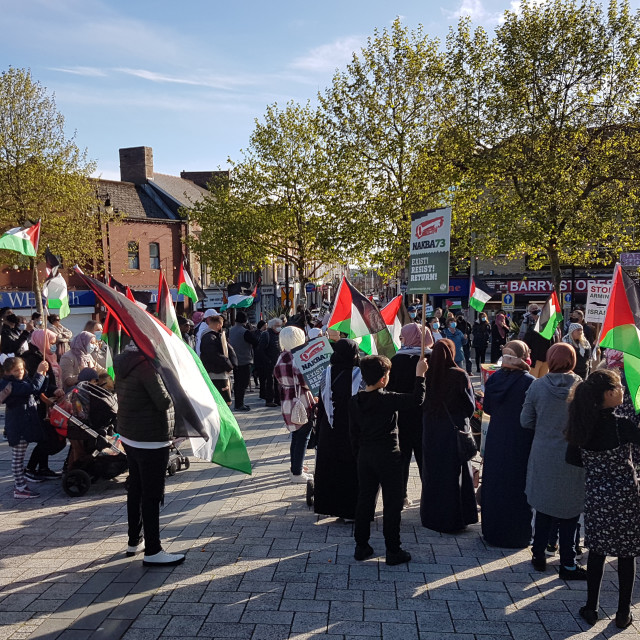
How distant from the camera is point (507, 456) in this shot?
529 centimetres

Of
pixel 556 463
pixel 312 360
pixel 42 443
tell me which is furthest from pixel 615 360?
pixel 42 443

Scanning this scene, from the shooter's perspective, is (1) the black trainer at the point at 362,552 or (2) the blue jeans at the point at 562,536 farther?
(1) the black trainer at the point at 362,552

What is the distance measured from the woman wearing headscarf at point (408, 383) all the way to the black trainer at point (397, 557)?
3.90 ft

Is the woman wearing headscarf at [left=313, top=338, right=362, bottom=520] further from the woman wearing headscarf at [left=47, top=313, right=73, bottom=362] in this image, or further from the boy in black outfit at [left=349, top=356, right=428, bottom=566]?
the woman wearing headscarf at [left=47, top=313, right=73, bottom=362]

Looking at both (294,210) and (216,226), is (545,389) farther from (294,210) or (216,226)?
(216,226)

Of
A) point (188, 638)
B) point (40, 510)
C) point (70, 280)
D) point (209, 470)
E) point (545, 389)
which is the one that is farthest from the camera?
point (70, 280)

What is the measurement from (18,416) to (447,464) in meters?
4.84

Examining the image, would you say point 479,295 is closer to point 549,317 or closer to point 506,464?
point 549,317

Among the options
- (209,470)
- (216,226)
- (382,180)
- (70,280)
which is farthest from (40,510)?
(70,280)

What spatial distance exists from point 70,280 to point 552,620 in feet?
112

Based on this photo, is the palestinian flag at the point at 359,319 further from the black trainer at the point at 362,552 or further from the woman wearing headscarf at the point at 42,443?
the woman wearing headscarf at the point at 42,443

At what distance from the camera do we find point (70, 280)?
34219mm

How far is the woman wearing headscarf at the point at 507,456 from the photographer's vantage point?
5234 mm

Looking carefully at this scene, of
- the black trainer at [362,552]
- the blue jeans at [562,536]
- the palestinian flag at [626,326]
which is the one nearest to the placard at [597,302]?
the palestinian flag at [626,326]
